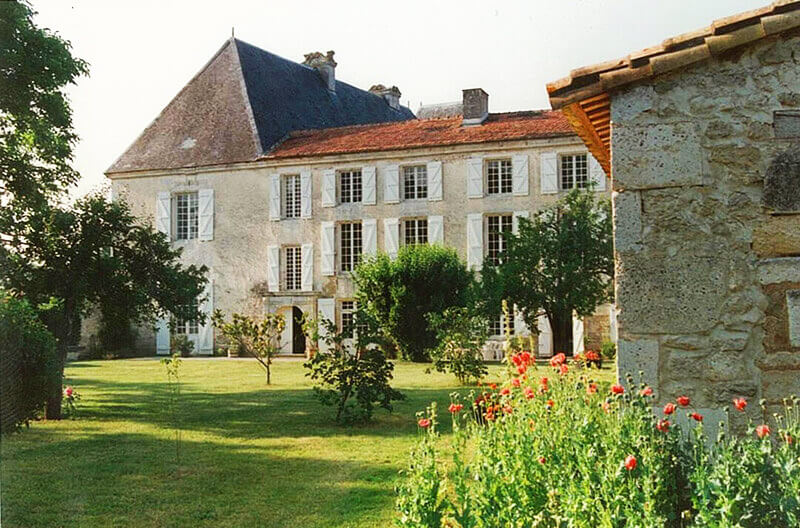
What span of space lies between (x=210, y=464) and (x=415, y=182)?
14825 millimetres

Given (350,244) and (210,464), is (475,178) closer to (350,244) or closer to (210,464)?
(350,244)

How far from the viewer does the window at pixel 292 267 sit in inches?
867

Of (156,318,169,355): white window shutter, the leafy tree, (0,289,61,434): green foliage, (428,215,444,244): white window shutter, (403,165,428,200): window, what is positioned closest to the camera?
(0,289,61,434): green foliage

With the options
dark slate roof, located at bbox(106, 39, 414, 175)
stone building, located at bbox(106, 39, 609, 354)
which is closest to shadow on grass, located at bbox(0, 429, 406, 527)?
stone building, located at bbox(106, 39, 609, 354)

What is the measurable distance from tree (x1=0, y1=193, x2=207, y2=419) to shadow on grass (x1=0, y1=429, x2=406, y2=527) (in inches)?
43.8

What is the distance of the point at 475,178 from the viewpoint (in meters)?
20.4

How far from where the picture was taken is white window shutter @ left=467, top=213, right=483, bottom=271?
20266 millimetres

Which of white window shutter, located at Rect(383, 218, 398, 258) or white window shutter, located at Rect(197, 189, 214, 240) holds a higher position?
white window shutter, located at Rect(197, 189, 214, 240)

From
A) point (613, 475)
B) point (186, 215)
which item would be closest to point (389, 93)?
point (186, 215)

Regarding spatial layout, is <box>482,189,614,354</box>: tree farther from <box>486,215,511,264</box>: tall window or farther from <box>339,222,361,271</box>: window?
<box>339,222,361,271</box>: window

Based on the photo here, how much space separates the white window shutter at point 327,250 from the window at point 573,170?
6.61m

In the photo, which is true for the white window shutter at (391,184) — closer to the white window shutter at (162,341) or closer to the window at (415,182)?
the window at (415,182)

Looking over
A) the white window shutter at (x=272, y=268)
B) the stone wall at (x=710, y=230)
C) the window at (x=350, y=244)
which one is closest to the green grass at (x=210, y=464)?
the stone wall at (x=710, y=230)

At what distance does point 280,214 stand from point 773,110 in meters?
18.6
